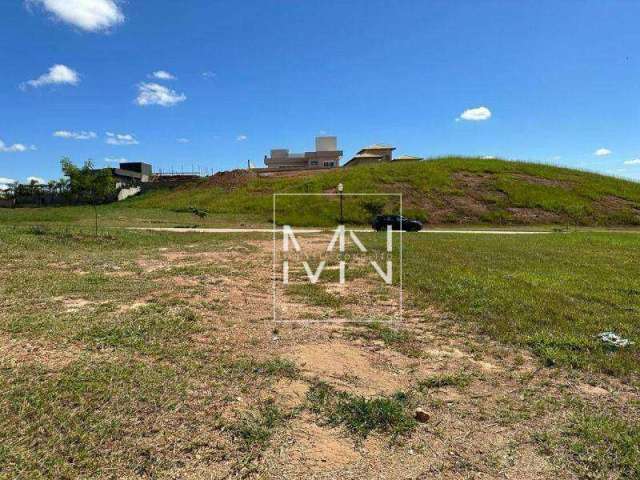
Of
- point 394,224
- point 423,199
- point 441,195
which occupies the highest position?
point 441,195

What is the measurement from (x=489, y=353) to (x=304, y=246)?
11655 millimetres

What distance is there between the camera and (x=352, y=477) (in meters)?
2.70

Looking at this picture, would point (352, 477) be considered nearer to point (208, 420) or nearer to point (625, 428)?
point (208, 420)

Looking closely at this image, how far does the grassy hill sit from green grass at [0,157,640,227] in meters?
0.09

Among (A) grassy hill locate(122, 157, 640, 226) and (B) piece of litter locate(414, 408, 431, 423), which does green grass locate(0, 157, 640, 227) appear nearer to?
(A) grassy hill locate(122, 157, 640, 226)

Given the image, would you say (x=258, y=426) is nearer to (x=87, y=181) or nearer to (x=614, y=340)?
(x=614, y=340)

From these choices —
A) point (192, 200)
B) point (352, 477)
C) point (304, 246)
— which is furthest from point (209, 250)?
point (192, 200)

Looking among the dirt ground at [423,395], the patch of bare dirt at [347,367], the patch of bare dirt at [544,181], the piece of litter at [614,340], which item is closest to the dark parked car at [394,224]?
the dirt ground at [423,395]

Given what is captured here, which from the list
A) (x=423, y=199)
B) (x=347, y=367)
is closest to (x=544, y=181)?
(x=423, y=199)

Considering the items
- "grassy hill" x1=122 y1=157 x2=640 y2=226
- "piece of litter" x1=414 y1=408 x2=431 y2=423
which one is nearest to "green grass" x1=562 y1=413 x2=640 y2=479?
"piece of litter" x1=414 y1=408 x2=431 y2=423

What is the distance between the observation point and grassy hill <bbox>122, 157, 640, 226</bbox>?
34188mm

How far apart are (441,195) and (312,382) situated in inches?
1427

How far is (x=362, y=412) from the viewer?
3.45 meters
